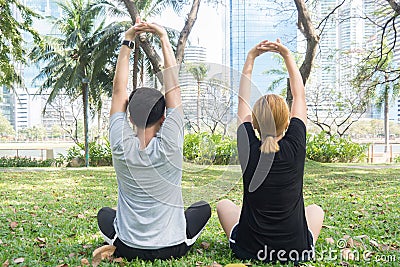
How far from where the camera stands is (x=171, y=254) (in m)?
2.83

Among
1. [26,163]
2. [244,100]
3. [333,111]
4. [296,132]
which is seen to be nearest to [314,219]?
[296,132]

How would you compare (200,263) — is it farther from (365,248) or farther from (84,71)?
(84,71)

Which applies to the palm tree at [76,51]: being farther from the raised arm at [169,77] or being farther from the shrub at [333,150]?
the raised arm at [169,77]

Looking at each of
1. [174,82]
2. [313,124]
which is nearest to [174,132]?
[174,82]

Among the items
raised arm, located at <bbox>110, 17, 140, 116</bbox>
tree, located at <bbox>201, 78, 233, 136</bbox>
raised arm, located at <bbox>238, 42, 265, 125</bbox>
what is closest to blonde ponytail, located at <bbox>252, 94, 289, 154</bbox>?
raised arm, located at <bbox>238, 42, 265, 125</bbox>

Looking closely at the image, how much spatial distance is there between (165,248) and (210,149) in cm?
68

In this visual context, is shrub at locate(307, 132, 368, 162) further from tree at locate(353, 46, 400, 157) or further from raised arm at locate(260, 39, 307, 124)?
raised arm at locate(260, 39, 307, 124)

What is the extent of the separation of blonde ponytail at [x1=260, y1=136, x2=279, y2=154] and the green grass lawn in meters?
0.25

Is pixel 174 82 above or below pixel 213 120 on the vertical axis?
above

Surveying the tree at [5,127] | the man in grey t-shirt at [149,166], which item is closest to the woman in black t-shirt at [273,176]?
the man in grey t-shirt at [149,166]

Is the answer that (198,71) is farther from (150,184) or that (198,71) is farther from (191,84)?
(150,184)

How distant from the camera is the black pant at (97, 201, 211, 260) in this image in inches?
110

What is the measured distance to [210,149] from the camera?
2.95m

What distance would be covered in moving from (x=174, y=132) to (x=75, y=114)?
99.6ft
